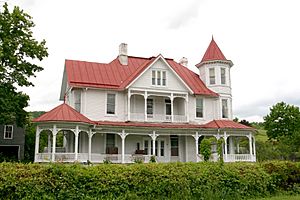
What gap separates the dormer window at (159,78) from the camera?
28.6 meters

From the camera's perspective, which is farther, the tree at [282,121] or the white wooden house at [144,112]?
the tree at [282,121]

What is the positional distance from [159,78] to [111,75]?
419 cm

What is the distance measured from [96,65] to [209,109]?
1101cm

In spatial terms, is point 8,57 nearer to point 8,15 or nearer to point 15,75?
point 15,75

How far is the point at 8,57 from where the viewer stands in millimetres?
23656

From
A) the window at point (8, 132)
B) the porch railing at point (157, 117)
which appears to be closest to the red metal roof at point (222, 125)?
the porch railing at point (157, 117)

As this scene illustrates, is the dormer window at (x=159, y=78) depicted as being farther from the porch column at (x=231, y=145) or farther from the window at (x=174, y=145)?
the porch column at (x=231, y=145)

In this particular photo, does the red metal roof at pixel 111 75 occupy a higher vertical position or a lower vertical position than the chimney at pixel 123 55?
lower

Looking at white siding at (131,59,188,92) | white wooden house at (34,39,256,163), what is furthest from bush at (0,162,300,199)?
white siding at (131,59,188,92)

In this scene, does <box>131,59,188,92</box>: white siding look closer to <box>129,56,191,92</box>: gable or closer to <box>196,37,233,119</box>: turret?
<box>129,56,191,92</box>: gable

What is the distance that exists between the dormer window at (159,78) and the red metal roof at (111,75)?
3.32 ft

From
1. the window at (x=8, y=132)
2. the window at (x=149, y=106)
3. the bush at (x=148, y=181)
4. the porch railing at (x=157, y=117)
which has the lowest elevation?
the bush at (x=148, y=181)

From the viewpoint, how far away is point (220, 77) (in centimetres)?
3128

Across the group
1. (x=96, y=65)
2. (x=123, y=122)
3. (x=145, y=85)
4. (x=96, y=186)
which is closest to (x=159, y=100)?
(x=145, y=85)
